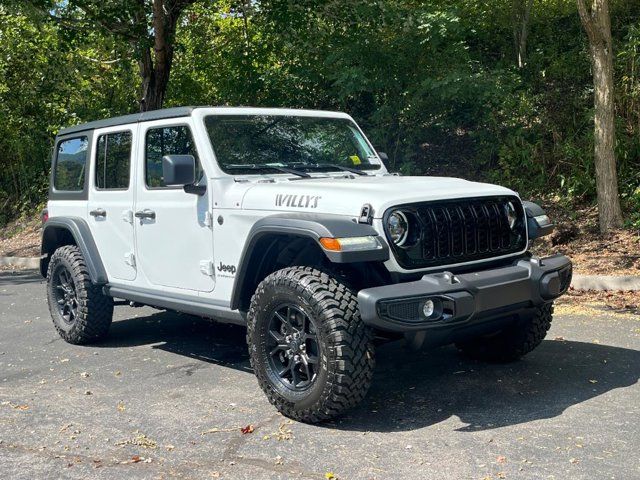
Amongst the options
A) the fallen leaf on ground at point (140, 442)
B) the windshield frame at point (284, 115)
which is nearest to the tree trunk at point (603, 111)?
the windshield frame at point (284, 115)

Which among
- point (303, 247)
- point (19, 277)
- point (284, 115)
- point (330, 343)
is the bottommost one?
point (19, 277)

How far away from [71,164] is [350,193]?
3.55 m

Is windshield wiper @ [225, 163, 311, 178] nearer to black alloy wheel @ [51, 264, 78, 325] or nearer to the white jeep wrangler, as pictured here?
the white jeep wrangler

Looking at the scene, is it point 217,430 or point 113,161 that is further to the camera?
point 113,161

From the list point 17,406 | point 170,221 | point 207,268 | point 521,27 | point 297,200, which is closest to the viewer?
point 297,200

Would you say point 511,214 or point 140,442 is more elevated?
point 511,214

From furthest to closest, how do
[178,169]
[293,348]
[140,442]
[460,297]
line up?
[178,169] < [293,348] < [140,442] < [460,297]

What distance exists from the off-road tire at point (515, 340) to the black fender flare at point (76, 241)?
10.2ft

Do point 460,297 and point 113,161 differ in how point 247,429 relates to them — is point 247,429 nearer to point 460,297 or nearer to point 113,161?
point 460,297

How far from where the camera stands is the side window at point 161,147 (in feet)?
17.8

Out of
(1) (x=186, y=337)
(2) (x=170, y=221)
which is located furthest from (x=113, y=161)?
(1) (x=186, y=337)

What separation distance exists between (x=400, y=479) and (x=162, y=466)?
4.04 feet

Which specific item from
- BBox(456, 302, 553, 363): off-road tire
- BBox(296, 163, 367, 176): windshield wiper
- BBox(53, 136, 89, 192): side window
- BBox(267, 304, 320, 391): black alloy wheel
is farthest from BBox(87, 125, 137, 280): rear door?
BBox(456, 302, 553, 363): off-road tire

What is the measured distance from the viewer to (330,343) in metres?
4.11
